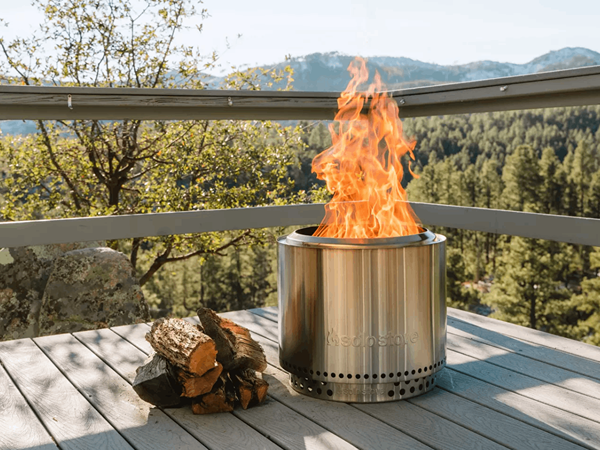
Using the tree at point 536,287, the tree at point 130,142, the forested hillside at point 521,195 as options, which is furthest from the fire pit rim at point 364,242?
the tree at point 536,287

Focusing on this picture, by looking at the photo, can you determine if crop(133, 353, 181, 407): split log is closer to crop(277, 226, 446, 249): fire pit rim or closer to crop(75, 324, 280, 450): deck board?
crop(75, 324, 280, 450): deck board

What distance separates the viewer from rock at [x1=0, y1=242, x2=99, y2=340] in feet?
16.0

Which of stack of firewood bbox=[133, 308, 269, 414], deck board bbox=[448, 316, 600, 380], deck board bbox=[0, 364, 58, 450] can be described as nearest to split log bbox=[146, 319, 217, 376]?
stack of firewood bbox=[133, 308, 269, 414]

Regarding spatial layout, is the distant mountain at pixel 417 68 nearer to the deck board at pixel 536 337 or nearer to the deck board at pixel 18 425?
the deck board at pixel 536 337

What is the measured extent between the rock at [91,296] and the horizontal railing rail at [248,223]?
1574 millimetres

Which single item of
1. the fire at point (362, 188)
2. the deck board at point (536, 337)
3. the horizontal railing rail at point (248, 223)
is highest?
the fire at point (362, 188)

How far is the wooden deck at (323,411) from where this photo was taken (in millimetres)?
1470

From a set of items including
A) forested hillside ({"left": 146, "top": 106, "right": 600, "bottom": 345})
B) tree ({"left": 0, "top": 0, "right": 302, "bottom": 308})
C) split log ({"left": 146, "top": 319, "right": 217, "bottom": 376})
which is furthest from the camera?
forested hillside ({"left": 146, "top": 106, "right": 600, "bottom": 345})

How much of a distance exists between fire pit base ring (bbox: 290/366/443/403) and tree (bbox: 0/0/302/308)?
5916 millimetres

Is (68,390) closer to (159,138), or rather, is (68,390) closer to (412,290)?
(412,290)

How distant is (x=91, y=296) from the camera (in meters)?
3.81

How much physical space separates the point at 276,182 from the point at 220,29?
2.31 m

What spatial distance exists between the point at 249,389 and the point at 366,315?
15.4 inches

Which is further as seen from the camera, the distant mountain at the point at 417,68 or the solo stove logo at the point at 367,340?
the distant mountain at the point at 417,68
